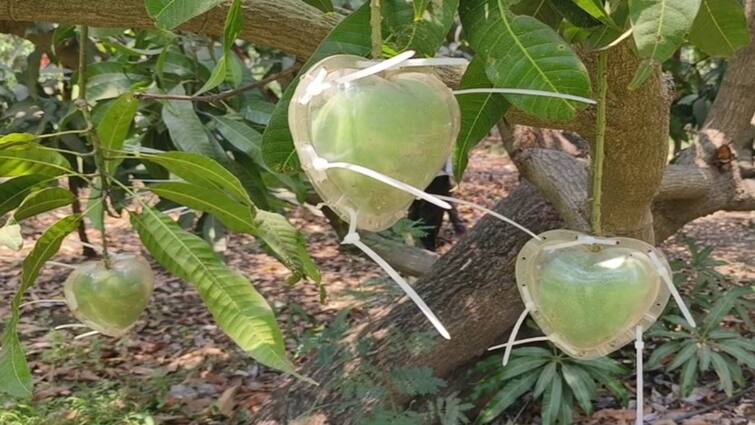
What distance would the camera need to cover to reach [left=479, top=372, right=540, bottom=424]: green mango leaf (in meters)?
2.34

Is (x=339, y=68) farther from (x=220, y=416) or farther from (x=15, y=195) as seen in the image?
(x=220, y=416)

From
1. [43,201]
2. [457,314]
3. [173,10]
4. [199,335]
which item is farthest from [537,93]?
[199,335]

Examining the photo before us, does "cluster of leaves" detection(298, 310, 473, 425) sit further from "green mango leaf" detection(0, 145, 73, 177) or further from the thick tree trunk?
"green mango leaf" detection(0, 145, 73, 177)

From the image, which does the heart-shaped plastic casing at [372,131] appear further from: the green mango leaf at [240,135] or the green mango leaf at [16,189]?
the green mango leaf at [240,135]

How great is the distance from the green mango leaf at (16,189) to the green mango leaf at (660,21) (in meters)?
0.71

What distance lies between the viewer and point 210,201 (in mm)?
946

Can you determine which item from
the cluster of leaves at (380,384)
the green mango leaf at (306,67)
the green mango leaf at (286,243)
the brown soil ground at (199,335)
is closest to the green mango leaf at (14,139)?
the green mango leaf at (286,243)

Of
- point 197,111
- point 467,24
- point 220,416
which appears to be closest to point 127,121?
point 467,24

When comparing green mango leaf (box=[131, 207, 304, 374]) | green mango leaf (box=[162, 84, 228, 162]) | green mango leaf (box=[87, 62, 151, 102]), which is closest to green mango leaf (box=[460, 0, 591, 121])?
green mango leaf (box=[131, 207, 304, 374])

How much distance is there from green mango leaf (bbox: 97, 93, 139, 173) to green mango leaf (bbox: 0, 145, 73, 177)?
0.17 feet

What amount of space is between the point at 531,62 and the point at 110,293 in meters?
0.52

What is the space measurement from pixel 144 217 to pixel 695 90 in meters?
2.56

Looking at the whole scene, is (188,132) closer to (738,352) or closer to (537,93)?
(537,93)

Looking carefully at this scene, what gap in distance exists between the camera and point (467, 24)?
25.1 inches
